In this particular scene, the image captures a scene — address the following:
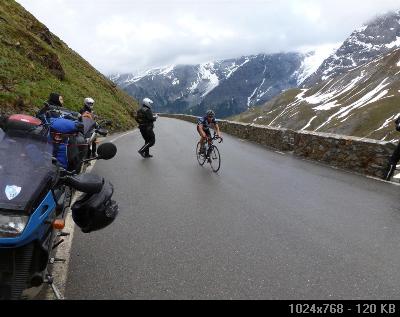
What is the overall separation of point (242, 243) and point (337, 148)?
10.5 m

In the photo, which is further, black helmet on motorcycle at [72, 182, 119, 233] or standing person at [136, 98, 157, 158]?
standing person at [136, 98, 157, 158]

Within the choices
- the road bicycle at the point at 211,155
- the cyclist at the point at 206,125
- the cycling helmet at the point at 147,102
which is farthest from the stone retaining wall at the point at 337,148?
the cycling helmet at the point at 147,102

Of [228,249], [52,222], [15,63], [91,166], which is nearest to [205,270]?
[228,249]

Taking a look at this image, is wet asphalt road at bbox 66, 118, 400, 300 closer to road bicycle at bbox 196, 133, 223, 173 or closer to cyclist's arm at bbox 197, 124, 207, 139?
road bicycle at bbox 196, 133, 223, 173

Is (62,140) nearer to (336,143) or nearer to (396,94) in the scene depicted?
(336,143)

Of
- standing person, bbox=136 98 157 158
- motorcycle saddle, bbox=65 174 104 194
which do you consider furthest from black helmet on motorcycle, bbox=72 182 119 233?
standing person, bbox=136 98 157 158

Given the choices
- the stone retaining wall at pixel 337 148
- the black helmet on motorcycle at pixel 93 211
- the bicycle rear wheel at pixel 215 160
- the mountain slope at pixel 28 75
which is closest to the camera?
the black helmet on motorcycle at pixel 93 211

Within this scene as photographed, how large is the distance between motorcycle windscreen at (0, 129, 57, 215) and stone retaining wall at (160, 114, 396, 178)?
11.5 meters

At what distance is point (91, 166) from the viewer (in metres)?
13.5

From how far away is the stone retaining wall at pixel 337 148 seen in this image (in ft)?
45.5

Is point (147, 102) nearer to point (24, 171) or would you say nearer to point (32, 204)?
point (24, 171)

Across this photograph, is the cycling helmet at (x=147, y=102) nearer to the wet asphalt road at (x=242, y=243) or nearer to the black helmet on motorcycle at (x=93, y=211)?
the wet asphalt road at (x=242, y=243)

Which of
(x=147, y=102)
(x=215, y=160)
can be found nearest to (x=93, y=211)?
(x=215, y=160)

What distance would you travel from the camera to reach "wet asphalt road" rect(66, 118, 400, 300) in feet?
16.2
